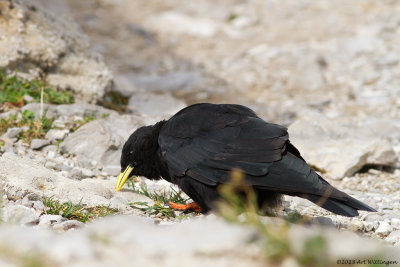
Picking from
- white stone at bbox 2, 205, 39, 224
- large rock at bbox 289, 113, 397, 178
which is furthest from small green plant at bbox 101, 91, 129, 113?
white stone at bbox 2, 205, 39, 224

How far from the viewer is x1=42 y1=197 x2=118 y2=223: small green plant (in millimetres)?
4531

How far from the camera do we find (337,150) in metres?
6.93

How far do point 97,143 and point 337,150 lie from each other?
2.72m

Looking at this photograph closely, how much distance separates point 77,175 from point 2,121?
1.42 metres

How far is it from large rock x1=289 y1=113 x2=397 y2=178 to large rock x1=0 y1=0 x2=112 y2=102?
2747 millimetres

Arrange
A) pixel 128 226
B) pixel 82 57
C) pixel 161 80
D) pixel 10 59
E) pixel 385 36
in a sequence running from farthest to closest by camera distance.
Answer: pixel 385 36, pixel 161 80, pixel 82 57, pixel 10 59, pixel 128 226

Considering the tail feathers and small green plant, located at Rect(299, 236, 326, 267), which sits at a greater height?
the tail feathers

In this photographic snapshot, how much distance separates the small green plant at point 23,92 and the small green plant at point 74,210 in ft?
8.97

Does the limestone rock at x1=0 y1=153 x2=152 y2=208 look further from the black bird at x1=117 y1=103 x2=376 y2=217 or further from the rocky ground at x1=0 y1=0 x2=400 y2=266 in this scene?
the black bird at x1=117 y1=103 x2=376 y2=217

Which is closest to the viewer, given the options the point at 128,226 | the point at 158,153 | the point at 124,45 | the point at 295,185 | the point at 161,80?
the point at 128,226

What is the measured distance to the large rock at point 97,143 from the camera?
21.1ft

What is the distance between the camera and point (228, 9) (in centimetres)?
1402

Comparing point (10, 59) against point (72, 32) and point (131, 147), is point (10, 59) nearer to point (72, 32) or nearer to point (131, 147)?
point (72, 32)

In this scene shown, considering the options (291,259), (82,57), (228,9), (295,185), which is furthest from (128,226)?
(228,9)
